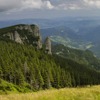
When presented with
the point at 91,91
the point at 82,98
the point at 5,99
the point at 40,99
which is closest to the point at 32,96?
the point at 40,99

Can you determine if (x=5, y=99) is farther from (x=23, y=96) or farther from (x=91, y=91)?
(x=91, y=91)

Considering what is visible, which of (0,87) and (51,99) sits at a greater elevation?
(51,99)

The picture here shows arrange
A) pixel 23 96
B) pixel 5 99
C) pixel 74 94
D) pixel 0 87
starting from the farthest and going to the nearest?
pixel 0 87 < pixel 74 94 < pixel 23 96 < pixel 5 99

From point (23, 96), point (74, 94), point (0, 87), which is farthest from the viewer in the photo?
point (0, 87)

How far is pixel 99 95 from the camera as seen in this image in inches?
894

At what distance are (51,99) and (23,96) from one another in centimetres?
208

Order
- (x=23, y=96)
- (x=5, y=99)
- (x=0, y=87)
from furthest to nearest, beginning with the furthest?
(x=0, y=87) < (x=23, y=96) < (x=5, y=99)

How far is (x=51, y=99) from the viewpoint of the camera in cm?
2102

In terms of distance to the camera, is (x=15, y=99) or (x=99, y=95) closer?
(x=15, y=99)

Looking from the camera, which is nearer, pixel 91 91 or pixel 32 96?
pixel 32 96

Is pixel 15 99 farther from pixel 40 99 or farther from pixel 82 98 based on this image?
pixel 82 98

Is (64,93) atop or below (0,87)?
atop

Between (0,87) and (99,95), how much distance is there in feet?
463

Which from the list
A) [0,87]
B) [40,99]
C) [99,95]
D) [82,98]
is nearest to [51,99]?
[40,99]
